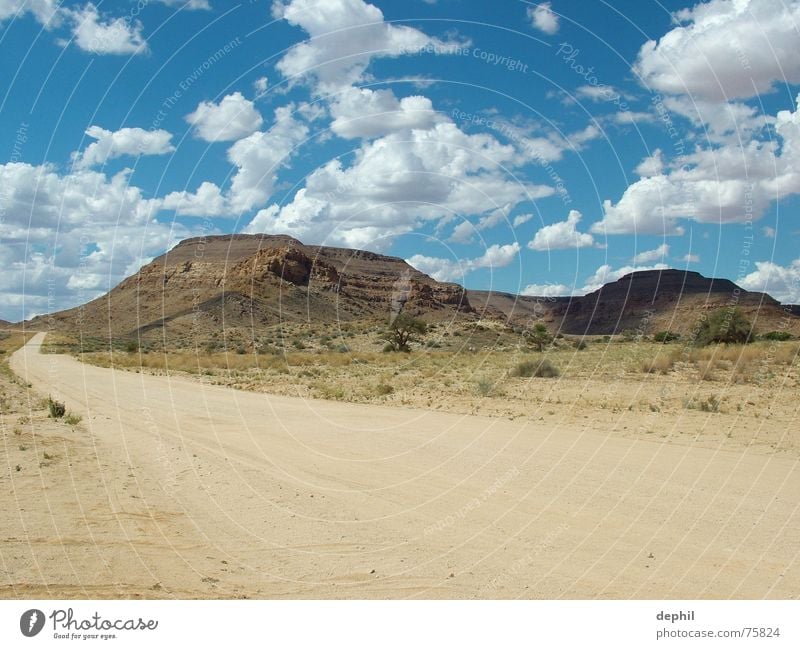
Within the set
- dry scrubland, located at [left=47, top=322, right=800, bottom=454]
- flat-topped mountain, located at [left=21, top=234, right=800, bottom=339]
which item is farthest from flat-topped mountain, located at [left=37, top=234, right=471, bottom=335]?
dry scrubland, located at [left=47, top=322, right=800, bottom=454]

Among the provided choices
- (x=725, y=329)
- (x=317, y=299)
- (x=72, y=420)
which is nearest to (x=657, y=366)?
(x=725, y=329)

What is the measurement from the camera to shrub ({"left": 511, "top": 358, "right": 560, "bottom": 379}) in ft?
94.5

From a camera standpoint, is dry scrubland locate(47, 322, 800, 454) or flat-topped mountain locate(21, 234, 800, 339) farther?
flat-topped mountain locate(21, 234, 800, 339)

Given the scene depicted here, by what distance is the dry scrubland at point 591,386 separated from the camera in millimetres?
16453

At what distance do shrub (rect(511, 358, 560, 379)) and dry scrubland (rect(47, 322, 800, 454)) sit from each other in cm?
5

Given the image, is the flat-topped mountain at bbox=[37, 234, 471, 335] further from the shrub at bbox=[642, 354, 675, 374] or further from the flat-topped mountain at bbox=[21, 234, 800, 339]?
the shrub at bbox=[642, 354, 675, 374]

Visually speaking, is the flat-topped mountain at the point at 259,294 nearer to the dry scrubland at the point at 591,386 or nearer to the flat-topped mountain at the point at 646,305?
the flat-topped mountain at the point at 646,305

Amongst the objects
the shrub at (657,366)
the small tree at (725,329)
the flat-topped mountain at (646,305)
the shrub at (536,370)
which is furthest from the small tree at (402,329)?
the flat-topped mountain at (646,305)

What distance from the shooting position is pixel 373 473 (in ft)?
38.0

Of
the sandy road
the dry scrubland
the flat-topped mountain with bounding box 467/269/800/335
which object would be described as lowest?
the sandy road

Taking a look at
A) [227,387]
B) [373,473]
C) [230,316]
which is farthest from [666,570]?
[230,316]

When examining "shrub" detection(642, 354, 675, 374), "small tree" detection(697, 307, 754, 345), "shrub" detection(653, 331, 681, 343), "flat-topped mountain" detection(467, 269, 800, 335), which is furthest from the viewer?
"flat-topped mountain" detection(467, 269, 800, 335)

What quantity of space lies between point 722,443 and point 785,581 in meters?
7.96

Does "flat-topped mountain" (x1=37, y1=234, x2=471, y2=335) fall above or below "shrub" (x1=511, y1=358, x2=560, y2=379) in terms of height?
above
